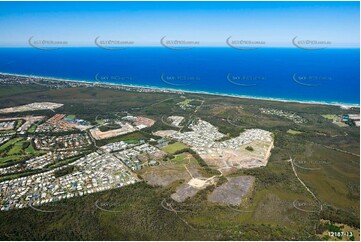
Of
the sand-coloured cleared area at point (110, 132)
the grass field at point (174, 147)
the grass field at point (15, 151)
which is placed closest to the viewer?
the grass field at point (15, 151)

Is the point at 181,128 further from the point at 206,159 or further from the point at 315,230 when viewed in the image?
the point at 315,230

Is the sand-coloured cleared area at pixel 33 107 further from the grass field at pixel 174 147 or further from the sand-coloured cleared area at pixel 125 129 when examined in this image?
the grass field at pixel 174 147

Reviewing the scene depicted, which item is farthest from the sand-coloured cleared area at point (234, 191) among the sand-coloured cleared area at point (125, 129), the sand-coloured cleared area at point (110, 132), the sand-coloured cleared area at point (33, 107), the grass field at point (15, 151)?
the sand-coloured cleared area at point (33, 107)

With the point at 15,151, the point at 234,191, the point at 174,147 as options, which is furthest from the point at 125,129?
the point at 234,191

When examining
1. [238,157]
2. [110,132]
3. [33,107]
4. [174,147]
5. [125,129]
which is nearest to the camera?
[238,157]

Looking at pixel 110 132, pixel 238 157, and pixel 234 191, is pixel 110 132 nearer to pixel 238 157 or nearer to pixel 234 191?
pixel 238 157

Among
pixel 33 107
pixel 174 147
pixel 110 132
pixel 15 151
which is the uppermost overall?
pixel 15 151

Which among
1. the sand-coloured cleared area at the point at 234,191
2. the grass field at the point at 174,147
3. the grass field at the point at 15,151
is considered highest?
the grass field at the point at 15,151
